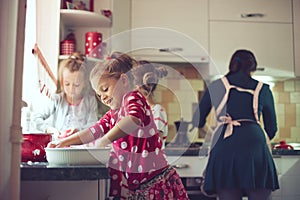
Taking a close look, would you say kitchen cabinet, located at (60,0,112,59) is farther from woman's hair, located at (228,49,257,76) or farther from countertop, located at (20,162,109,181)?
countertop, located at (20,162,109,181)

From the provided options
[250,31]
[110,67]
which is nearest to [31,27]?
[110,67]

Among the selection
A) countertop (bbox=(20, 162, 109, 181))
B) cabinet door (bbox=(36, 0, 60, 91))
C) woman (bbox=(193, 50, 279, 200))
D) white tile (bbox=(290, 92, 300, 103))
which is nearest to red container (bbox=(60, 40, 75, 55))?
cabinet door (bbox=(36, 0, 60, 91))

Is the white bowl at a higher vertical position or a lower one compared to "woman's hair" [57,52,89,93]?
lower

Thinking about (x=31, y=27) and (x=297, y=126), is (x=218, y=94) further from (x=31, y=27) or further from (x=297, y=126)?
(x=297, y=126)

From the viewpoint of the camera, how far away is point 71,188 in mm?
1116

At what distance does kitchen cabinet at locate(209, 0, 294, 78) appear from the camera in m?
2.99

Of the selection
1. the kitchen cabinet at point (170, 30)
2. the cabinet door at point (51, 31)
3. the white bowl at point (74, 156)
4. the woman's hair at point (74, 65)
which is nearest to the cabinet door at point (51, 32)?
the cabinet door at point (51, 31)

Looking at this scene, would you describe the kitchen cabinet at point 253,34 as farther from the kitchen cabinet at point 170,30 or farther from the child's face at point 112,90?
the child's face at point 112,90

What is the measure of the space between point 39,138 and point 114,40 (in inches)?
65.9

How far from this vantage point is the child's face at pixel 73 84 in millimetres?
2314

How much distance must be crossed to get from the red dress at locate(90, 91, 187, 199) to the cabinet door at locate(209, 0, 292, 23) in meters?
1.73

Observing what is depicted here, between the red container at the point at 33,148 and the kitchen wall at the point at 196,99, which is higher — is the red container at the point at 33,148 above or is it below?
below

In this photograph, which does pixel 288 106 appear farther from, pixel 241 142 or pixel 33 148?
pixel 33 148

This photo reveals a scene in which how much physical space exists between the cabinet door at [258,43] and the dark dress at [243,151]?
2.58 feet
